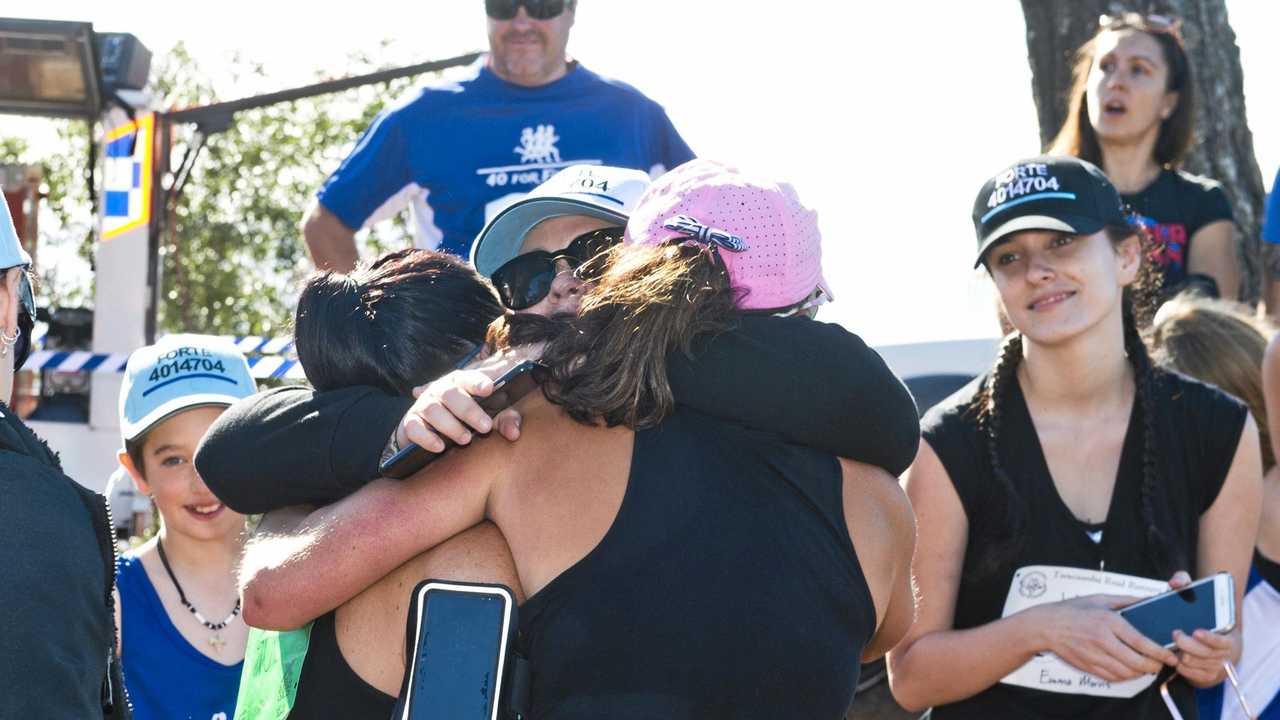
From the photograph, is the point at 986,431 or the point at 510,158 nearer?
the point at 986,431

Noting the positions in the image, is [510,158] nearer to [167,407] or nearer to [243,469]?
[167,407]

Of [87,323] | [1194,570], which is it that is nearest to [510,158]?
[1194,570]

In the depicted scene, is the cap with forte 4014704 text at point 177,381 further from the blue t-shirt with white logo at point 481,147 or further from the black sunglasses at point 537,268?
the black sunglasses at point 537,268

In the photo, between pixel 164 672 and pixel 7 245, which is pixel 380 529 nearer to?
pixel 7 245

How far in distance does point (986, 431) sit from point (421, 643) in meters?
1.82

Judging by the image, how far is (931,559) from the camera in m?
3.32

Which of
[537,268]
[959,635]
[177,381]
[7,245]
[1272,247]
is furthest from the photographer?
[1272,247]

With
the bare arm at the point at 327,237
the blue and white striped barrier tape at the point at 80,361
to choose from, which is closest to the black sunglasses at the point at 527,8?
the bare arm at the point at 327,237

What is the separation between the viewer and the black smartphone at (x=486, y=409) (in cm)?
195

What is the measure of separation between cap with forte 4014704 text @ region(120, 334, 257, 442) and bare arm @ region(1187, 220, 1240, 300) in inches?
111

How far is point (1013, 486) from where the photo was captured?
10.9ft

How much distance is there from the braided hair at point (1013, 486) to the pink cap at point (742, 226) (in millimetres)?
1297

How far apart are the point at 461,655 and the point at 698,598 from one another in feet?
0.97

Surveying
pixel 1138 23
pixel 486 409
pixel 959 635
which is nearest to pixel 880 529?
pixel 486 409
